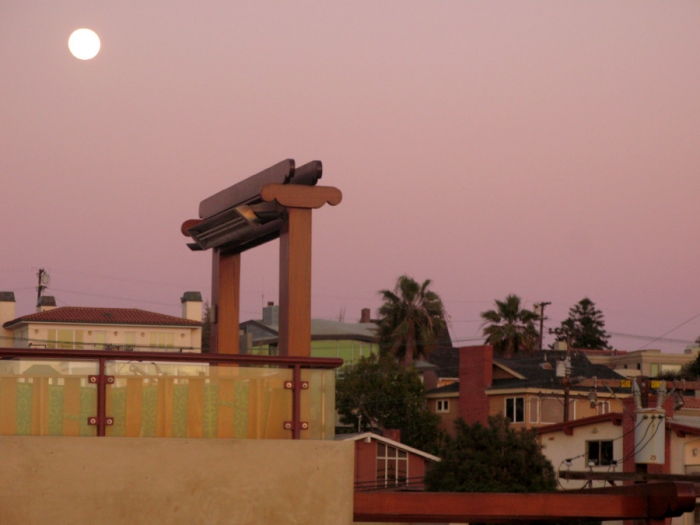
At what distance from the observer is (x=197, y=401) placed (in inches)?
Answer: 374

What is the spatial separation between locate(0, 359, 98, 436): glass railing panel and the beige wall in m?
0.20

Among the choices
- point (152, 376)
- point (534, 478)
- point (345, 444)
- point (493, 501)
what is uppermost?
point (152, 376)

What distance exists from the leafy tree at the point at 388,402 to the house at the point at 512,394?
1.46 m

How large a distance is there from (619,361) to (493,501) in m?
91.2

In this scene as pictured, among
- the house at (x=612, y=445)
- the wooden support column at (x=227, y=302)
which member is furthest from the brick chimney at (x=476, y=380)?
the wooden support column at (x=227, y=302)

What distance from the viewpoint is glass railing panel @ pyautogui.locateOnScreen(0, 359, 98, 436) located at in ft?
29.9

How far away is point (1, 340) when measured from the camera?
207 ft

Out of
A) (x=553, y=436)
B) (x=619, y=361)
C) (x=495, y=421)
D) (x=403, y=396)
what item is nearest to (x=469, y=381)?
(x=403, y=396)

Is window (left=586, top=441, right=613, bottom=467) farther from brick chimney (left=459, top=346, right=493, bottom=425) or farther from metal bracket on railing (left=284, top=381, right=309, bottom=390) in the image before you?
metal bracket on railing (left=284, top=381, right=309, bottom=390)

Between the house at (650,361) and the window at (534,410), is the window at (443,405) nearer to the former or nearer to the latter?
the window at (534,410)

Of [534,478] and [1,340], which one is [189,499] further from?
[1,340]

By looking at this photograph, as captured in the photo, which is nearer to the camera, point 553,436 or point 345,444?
point 345,444

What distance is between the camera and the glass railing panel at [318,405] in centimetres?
962

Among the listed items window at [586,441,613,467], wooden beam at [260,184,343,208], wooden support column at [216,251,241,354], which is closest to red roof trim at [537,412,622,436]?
window at [586,441,613,467]
